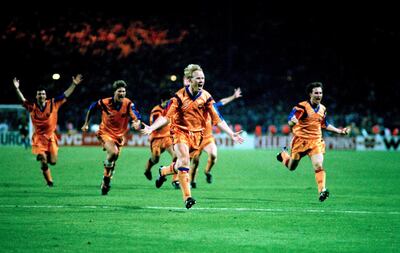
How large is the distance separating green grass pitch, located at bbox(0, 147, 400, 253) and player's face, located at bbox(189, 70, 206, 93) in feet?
6.59

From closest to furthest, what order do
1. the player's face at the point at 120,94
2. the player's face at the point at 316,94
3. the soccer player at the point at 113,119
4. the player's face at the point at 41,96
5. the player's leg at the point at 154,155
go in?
1. the player's face at the point at 316,94
2. the player's face at the point at 120,94
3. the soccer player at the point at 113,119
4. the player's face at the point at 41,96
5. the player's leg at the point at 154,155

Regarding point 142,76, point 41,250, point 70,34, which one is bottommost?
point 41,250

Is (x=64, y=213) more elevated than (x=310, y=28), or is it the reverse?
(x=310, y=28)

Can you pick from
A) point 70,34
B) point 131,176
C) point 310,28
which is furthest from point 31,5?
point 131,176

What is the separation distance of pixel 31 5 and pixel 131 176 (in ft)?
127

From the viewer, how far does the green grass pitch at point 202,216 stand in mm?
8672

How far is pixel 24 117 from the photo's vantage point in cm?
3981

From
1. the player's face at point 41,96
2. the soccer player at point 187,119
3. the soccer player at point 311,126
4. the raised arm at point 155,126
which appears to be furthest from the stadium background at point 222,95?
the player's face at point 41,96

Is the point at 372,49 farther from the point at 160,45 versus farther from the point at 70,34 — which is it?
the point at 70,34

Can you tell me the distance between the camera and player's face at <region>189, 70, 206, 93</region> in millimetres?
11922

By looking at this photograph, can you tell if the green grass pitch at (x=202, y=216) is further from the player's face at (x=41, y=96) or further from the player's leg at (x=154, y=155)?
the player's face at (x=41, y=96)

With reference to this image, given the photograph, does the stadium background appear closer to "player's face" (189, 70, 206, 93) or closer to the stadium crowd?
the stadium crowd

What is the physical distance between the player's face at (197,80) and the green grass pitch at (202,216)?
2008mm

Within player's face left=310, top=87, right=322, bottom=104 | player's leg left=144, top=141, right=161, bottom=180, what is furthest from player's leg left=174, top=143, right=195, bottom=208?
player's leg left=144, top=141, right=161, bottom=180
